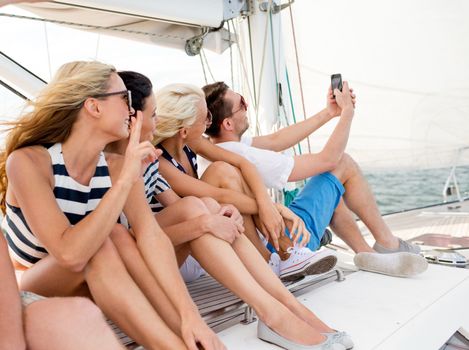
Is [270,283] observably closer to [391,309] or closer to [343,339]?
[343,339]

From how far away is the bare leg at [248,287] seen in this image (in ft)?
3.33

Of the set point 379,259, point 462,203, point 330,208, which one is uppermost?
point 330,208

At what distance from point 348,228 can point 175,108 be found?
77 cm

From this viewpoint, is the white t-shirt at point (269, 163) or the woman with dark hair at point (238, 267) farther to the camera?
the white t-shirt at point (269, 163)

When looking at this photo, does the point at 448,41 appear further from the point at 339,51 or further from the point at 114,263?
the point at 114,263

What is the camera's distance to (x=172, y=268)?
0.99 m

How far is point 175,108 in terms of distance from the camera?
1526 millimetres

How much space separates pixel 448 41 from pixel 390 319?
2.30m

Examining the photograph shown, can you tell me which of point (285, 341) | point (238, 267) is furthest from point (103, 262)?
point (285, 341)

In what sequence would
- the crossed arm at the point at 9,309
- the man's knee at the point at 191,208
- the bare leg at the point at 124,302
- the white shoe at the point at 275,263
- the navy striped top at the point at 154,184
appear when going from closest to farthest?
the crossed arm at the point at 9,309 < the bare leg at the point at 124,302 < the man's knee at the point at 191,208 < the navy striped top at the point at 154,184 < the white shoe at the point at 275,263

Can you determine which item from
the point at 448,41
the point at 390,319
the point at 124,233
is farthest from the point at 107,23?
the point at 448,41

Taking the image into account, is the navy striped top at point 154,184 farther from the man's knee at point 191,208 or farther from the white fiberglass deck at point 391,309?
the white fiberglass deck at point 391,309

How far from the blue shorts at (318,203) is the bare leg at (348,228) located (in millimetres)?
80

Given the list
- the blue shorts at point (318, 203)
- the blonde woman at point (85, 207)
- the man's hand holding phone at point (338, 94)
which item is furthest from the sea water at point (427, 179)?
the blonde woman at point (85, 207)
